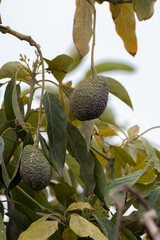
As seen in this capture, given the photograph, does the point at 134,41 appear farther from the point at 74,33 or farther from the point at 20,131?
the point at 20,131

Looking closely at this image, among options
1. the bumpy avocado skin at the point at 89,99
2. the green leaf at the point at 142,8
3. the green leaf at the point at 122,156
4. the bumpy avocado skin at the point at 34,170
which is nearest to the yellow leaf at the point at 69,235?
the bumpy avocado skin at the point at 34,170

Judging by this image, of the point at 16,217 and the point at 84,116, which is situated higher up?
the point at 84,116

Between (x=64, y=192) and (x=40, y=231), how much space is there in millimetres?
241

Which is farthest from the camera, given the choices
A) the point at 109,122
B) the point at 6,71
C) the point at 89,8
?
the point at 109,122

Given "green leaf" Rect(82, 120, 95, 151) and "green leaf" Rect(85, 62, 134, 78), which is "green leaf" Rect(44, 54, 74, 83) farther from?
"green leaf" Rect(85, 62, 134, 78)

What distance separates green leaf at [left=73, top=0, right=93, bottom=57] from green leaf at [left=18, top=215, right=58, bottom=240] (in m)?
0.54

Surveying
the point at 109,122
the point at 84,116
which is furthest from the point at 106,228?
the point at 109,122

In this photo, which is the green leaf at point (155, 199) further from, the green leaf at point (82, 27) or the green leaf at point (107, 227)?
the green leaf at point (82, 27)

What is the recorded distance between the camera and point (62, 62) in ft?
3.34

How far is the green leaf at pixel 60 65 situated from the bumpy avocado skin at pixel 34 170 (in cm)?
29

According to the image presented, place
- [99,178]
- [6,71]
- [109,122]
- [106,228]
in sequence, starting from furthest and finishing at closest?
[109,122] → [6,71] → [99,178] → [106,228]

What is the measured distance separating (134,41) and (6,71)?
18.2 inches

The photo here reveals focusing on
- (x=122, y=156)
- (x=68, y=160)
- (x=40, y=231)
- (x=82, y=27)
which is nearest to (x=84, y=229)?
(x=40, y=231)

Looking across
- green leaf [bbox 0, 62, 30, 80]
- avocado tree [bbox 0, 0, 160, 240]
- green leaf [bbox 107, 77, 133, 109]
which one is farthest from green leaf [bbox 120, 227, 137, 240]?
green leaf [bbox 0, 62, 30, 80]
